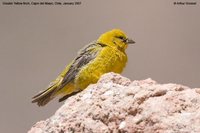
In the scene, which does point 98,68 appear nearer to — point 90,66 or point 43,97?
point 90,66

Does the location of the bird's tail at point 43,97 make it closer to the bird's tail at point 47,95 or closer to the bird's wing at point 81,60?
the bird's tail at point 47,95

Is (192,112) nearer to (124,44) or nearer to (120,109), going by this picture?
(120,109)

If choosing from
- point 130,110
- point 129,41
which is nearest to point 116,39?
point 129,41

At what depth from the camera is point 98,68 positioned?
7.31 m

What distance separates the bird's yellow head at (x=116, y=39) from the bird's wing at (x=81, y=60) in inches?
5.1

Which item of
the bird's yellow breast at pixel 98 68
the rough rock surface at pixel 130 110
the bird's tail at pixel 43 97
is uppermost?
the rough rock surface at pixel 130 110

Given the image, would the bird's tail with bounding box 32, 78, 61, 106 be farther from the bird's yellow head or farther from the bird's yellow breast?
the bird's yellow head

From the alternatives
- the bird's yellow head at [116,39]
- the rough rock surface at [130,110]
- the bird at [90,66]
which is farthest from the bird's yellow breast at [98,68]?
the rough rock surface at [130,110]

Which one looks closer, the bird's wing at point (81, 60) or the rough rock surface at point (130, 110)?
the rough rock surface at point (130, 110)

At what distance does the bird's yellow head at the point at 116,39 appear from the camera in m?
7.80

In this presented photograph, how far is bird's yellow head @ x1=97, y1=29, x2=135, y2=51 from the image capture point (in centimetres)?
780

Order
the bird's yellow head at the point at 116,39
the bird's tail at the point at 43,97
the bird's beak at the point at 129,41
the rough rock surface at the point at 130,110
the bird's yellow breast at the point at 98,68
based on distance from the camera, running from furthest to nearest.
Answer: the bird's beak at the point at 129,41 → the bird's yellow head at the point at 116,39 → the bird's tail at the point at 43,97 → the bird's yellow breast at the point at 98,68 → the rough rock surface at the point at 130,110

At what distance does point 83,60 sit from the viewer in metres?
7.57

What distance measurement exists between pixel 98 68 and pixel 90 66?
12 centimetres
